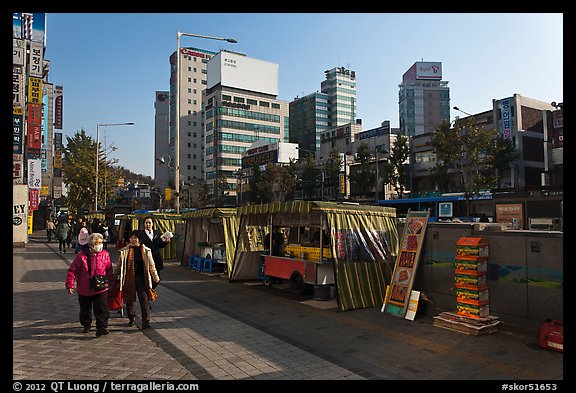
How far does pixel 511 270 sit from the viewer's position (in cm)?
762

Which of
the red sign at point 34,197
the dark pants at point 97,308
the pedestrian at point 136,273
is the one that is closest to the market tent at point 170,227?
the red sign at point 34,197

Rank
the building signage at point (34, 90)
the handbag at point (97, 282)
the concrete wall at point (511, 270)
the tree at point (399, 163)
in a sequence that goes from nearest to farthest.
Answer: the concrete wall at point (511, 270)
the handbag at point (97, 282)
the building signage at point (34, 90)
the tree at point (399, 163)

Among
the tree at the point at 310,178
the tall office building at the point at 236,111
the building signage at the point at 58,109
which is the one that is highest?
the tall office building at the point at 236,111

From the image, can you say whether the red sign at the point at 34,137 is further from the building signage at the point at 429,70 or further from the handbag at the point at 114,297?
the building signage at the point at 429,70

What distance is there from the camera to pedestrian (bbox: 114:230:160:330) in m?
7.94

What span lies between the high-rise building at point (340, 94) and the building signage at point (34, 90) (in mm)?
102566

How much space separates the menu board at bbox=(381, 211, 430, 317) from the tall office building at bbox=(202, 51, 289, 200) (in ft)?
282

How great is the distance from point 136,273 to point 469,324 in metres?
6.34

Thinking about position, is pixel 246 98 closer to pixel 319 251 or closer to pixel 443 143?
pixel 443 143

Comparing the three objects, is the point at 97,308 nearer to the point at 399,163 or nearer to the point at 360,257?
the point at 360,257

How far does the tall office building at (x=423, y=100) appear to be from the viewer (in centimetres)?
12688

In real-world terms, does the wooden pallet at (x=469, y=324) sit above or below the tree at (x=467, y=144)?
below

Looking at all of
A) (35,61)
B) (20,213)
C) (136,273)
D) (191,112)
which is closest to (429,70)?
(191,112)

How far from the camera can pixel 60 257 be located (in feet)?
68.2
